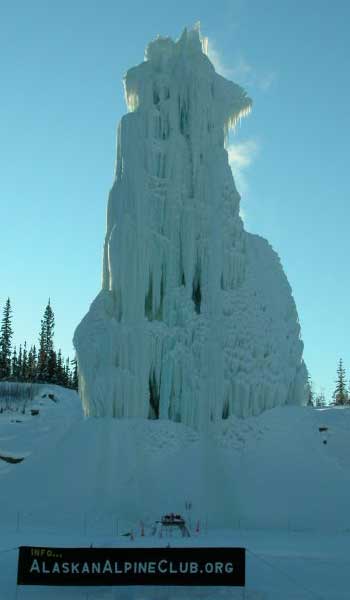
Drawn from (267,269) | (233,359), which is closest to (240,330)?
(233,359)

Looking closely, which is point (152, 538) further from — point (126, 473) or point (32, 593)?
point (32, 593)

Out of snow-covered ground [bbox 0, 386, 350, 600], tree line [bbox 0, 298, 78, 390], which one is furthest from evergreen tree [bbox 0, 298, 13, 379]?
snow-covered ground [bbox 0, 386, 350, 600]

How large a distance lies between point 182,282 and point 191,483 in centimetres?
949

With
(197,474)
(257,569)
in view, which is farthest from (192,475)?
(257,569)

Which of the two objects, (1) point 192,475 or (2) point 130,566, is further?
(1) point 192,475

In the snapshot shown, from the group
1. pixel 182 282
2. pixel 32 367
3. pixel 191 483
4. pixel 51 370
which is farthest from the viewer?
pixel 32 367

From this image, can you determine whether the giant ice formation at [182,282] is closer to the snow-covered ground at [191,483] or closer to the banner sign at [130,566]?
the snow-covered ground at [191,483]

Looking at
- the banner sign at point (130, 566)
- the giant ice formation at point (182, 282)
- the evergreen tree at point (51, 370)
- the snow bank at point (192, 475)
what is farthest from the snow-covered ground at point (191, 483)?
the evergreen tree at point (51, 370)

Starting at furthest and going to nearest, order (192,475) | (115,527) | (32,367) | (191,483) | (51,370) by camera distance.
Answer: (32,367) → (51,370) → (192,475) → (191,483) → (115,527)

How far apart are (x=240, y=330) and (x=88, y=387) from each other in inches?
297

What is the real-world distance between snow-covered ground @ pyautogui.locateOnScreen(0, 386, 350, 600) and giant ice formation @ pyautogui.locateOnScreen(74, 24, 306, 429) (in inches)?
44.1

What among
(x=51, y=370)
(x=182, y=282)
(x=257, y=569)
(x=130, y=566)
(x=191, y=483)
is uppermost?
(x=182, y=282)

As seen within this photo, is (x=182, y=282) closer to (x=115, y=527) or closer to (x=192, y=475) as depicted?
(x=192, y=475)

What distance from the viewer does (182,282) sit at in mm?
33031
